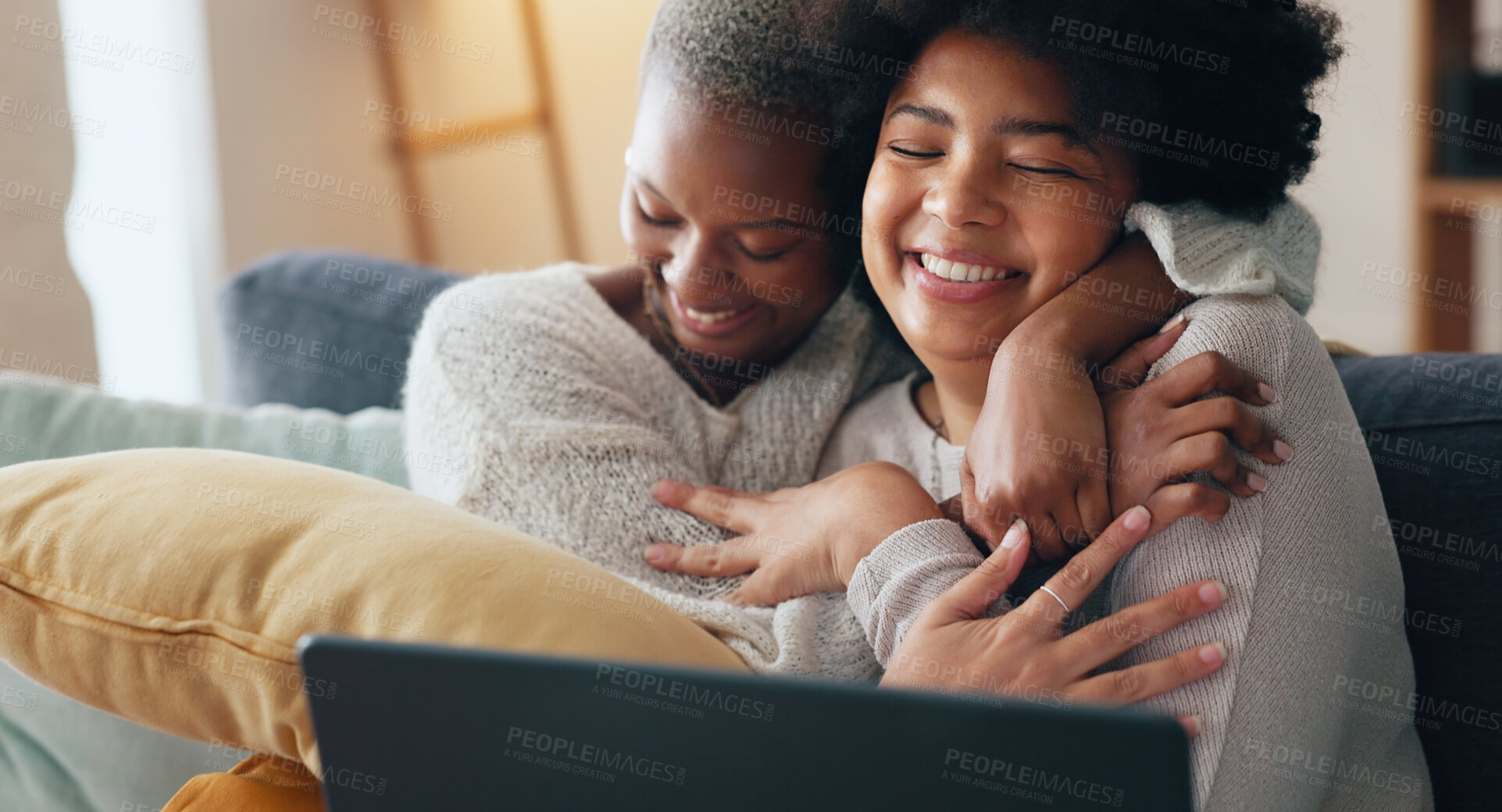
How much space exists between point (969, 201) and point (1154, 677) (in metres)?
0.38

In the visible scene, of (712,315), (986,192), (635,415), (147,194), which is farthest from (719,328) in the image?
(147,194)

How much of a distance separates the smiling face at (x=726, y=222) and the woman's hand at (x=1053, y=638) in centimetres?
41

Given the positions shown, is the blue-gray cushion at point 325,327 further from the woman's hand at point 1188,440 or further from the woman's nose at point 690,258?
the woman's hand at point 1188,440

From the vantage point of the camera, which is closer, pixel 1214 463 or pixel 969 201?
pixel 1214 463

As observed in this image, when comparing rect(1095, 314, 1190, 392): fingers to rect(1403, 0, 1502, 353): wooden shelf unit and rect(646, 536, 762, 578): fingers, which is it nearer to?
rect(646, 536, 762, 578): fingers

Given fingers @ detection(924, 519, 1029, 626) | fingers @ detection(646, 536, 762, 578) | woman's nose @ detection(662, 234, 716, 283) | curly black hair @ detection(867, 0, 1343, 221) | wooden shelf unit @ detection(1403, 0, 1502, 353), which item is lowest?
fingers @ detection(646, 536, 762, 578)

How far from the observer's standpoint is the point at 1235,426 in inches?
30.9

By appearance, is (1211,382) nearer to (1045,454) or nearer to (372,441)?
(1045,454)

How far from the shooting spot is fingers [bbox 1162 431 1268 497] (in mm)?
771

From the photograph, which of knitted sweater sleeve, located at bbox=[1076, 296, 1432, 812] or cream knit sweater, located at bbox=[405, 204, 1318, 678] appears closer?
knitted sweater sleeve, located at bbox=[1076, 296, 1432, 812]

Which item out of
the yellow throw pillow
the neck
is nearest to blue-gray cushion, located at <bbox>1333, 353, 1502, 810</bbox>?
the neck

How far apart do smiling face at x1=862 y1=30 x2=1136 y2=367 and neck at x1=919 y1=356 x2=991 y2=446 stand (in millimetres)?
15

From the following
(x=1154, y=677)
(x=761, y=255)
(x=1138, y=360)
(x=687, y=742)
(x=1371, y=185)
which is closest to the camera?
(x=687, y=742)

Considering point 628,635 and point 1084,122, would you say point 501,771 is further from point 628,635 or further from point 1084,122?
point 1084,122
